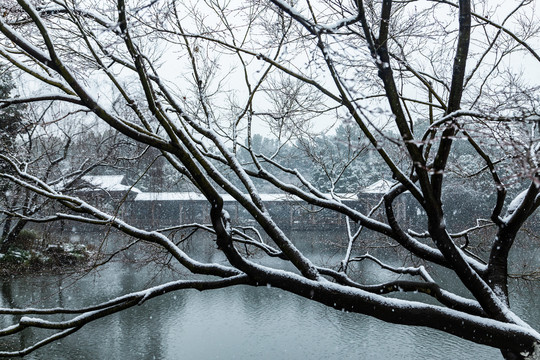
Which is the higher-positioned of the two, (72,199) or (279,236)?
(72,199)

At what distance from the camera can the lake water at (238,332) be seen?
8297mm

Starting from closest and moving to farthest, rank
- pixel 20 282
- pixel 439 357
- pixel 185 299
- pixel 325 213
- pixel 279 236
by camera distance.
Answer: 1. pixel 279 236
2. pixel 439 357
3. pixel 185 299
4. pixel 20 282
5. pixel 325 213

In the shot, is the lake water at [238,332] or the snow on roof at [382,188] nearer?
the snow on roof at [382,188]

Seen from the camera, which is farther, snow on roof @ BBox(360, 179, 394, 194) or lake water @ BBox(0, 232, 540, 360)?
lake water @ BBox(0, 232, 540, 360)

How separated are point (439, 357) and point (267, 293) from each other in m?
5.42

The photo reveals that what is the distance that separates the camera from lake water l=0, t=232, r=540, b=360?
27.2 ft

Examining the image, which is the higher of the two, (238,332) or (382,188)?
(382,188)

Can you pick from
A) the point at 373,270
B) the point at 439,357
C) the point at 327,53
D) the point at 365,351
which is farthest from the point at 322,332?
the point at 327,53

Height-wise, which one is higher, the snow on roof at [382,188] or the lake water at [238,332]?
the snow on roof at [382,188]

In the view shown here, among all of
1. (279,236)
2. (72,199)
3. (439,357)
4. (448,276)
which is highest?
(72,199)

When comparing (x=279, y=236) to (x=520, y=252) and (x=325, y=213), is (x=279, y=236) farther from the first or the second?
(x=325, y=213)

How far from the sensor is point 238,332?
939cm

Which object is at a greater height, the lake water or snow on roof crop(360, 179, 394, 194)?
snow on roof crop(360, 179, 394, 194)

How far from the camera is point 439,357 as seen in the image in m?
8.09
